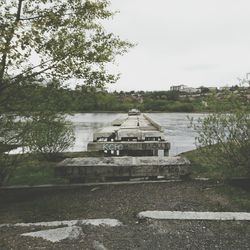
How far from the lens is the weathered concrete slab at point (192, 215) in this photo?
5215 mm

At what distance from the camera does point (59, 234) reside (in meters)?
4.64

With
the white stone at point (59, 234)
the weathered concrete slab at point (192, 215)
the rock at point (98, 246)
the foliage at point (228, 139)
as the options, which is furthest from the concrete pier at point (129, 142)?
the rock at point (98, 246)

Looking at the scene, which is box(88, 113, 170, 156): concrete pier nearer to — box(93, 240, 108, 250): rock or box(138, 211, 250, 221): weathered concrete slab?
box(138, 211, 250, 221): weathered concrete slab

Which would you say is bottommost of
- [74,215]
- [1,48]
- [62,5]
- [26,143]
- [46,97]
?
[74,215]

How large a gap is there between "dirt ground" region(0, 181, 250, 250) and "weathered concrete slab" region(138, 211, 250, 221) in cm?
12

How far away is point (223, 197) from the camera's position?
252 inches

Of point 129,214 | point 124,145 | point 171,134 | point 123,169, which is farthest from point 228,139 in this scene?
point 171,134

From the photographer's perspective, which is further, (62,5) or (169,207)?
(62,5)

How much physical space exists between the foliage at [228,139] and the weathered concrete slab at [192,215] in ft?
6.52

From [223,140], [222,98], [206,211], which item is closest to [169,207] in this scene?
[206,211]

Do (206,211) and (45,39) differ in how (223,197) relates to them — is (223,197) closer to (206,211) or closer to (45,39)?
(206,211)

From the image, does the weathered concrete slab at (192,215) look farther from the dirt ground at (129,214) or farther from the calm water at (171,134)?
Result: the calm water at (171,134)

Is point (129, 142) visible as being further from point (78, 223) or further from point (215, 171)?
point (78, 223)

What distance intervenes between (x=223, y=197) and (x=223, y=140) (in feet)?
4.82
